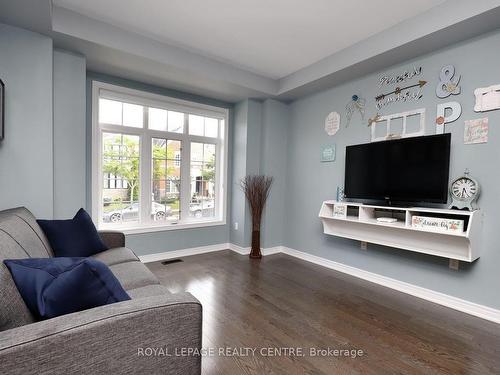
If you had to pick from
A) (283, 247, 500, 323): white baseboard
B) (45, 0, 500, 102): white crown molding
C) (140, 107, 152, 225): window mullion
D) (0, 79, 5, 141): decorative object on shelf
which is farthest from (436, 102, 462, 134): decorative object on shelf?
(0, 79, 5, 141): decorative object on shelf

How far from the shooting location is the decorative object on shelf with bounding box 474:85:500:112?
223cm

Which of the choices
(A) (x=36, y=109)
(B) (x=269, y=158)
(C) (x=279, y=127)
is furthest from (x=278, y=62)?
(A) (x=36, y=109)

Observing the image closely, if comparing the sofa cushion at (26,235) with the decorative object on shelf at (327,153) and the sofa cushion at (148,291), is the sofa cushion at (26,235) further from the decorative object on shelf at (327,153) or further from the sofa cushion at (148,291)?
the decorative object on shelf at (327,153)

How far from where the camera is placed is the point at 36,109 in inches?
95.0

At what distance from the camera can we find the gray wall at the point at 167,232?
3.22 metres

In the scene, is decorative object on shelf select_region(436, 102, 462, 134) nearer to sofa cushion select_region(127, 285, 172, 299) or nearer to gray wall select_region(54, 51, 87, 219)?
sofa cushion select_region(127, 285, 172, 299)

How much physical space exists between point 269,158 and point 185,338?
3329 mm

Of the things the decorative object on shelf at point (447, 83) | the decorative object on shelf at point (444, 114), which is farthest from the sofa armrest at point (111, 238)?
the decorative object on shelf at point (447, 83)

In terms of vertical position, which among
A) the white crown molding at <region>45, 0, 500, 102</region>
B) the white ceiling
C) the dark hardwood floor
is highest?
the white ceiling

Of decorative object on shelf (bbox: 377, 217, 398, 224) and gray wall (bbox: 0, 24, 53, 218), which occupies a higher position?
→ gray wall (bbox: 0, 24, 53, 218)

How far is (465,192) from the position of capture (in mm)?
2350

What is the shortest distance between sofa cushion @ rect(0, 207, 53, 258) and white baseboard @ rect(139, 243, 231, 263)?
1.83 meters

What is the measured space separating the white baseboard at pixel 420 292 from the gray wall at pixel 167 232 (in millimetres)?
1582

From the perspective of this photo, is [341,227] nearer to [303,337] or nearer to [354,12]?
[303,337]
